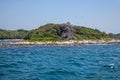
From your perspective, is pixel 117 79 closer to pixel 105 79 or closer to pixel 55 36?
pixel 105 79

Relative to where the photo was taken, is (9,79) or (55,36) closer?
(9,79)

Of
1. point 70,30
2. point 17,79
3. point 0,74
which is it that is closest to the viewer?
point 17,79

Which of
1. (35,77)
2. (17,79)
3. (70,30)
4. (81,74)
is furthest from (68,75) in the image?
(70,30)

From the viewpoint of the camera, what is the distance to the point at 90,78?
83.7 feet

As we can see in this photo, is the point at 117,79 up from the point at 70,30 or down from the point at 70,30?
down

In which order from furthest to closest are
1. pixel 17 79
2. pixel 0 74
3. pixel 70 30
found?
pixel 70 30, pixel 0 74, pixel 17 79

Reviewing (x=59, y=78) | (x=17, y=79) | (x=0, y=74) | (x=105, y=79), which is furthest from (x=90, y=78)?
(x=0, y=74)

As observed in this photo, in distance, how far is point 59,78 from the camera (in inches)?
1003

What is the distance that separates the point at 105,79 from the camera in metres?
25.2

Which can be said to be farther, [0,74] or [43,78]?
[0,74]

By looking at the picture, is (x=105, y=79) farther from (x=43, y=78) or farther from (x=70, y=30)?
(x=70, y=30)

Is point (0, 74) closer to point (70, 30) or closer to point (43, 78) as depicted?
point (43, 78)

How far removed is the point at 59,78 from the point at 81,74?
3482mm

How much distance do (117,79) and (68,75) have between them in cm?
516
